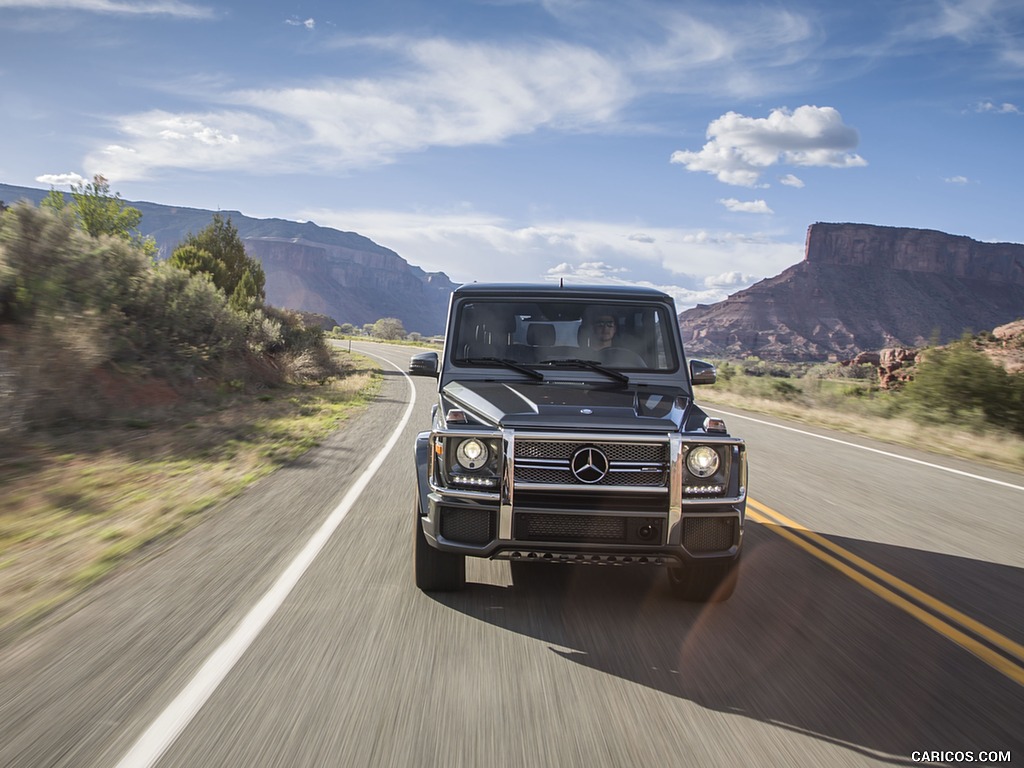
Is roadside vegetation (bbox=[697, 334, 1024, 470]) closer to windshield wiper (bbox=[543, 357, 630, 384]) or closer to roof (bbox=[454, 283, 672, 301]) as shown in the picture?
roof (bbox=[454, 283, 672, 301])

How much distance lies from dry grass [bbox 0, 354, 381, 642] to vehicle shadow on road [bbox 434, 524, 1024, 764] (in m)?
2.76

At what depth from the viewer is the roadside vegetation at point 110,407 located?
19.2ft

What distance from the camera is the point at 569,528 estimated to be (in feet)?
12.9

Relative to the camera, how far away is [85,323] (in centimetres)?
1203

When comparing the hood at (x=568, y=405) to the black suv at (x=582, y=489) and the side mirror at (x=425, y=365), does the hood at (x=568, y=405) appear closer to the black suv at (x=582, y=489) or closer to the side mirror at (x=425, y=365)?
the black suv at (x=582, y=489)

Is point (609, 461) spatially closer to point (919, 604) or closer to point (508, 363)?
point (508, 363)

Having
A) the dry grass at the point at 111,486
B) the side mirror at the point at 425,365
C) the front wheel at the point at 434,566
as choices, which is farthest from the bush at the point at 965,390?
the front wheel at the point at 434,566

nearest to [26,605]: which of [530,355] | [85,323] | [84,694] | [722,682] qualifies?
[84,694]

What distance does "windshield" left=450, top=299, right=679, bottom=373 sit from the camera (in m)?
5.49

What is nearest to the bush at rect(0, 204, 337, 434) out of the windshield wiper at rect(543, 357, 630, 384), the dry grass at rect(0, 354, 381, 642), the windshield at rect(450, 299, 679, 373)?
Answer: the dry grass at rect(0, 354, 381, 642)

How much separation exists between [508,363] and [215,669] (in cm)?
288

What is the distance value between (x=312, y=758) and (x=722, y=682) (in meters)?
1.88

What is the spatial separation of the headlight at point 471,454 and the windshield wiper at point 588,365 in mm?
1501

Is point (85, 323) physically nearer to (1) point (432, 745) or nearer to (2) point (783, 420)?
(1) point (432, 745)
